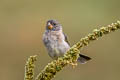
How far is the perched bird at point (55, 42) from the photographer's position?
570 cm

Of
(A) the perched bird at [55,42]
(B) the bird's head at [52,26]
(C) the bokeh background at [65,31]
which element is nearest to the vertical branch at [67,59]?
(A) the perched bird at [55,42]

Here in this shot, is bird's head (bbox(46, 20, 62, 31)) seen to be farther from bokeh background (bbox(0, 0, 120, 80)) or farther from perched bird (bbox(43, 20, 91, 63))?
bokeh background (bbox(0, 0, 120, 80))

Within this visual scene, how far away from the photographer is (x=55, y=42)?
5832 millimetres

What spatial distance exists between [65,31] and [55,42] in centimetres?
610

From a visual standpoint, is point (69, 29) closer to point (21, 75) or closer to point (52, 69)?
point (21, 75)

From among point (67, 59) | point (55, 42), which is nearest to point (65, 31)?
point (55, 42)

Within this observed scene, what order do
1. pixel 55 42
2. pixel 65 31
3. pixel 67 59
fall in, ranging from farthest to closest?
pixel 65 31
pixel 55 42
pixel 67 59

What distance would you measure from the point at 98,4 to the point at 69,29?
1818 mm

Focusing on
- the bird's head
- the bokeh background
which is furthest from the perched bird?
the bokeh background

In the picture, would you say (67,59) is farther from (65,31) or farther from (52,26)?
(65,31)

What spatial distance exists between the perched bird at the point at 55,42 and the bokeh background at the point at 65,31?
2458mm

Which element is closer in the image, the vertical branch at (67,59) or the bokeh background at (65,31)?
the vertical branch at (67,59)

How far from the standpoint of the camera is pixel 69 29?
12250 mm

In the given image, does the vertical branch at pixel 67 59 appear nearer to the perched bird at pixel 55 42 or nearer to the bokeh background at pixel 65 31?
the perched bird at pixel 55 42
